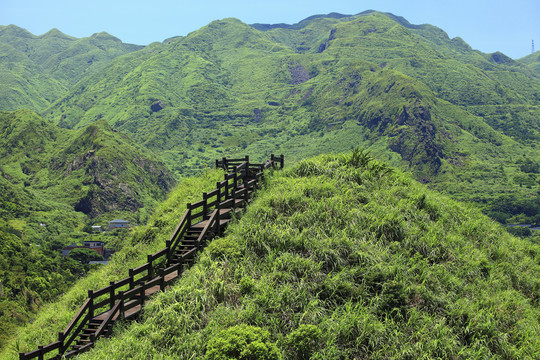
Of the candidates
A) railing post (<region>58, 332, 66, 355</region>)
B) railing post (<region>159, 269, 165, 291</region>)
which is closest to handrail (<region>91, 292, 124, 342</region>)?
railing post (<region>58, 332, 66, 355</region>)

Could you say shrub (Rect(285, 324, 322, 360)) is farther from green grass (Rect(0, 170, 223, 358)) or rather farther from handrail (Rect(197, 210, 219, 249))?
green grass (Rect(0, 170, 223, 358))

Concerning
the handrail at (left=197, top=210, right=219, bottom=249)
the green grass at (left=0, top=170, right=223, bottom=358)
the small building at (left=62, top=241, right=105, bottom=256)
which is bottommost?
the small building at (left=62, top=241, right=105, bottom=256)

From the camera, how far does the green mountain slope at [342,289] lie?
13258 mm

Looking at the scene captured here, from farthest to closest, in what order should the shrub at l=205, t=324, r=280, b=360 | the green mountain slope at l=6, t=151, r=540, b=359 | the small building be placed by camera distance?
1. the small building
2. the green mountain slope at l=6, t=151, r=540, b=359
3. the shrub at l=205, t=324, r=280, b=360

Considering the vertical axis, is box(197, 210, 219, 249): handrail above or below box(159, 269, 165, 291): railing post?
above

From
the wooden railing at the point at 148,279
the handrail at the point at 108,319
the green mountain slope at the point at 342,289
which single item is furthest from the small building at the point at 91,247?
the handrail at the point at 108,319

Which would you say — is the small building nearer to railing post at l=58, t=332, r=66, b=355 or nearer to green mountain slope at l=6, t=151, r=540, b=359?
green mountain slope at l=6, t=151, r=540, b=359

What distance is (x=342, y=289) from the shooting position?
14781mm

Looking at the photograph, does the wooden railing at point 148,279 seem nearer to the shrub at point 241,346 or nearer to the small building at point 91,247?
the shrub at point 241,346

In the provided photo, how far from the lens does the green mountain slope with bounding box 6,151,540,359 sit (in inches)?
522

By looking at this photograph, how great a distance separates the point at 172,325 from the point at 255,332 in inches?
111

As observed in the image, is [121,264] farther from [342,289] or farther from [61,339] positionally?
[342,289]

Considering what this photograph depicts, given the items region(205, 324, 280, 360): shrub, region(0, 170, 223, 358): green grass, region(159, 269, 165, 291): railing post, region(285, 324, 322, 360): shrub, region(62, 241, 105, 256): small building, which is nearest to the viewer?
region(205, 324, 280, 360): shrub

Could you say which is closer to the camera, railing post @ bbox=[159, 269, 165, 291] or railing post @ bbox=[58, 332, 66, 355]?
railing post @ bbox=[58, 332, 66, 355]
